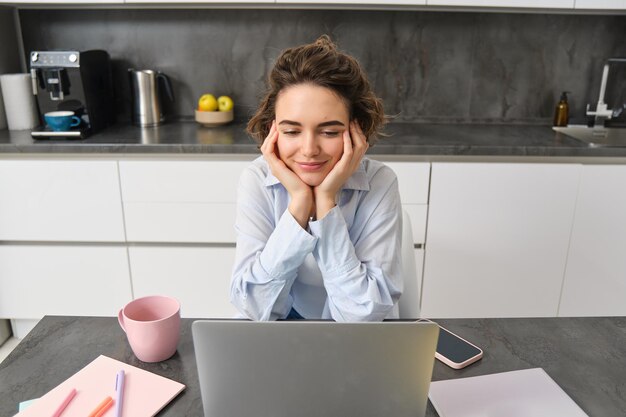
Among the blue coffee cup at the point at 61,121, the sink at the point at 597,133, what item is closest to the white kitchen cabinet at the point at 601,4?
the sink at the point at 597,133

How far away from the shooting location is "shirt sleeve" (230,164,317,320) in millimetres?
1109

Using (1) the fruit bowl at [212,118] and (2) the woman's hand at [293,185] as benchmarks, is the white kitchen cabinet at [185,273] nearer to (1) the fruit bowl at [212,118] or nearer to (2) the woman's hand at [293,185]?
(1) the fruit bowl at [212,118]

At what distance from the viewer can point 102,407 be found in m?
0.81

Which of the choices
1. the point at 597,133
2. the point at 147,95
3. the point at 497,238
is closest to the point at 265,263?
the point at 497,238

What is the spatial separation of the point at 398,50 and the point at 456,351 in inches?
81.3

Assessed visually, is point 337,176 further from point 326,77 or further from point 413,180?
point 413,180

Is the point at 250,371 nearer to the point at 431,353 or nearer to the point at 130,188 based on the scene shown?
the point at 431,353

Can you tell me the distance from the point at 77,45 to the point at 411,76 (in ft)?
5.44

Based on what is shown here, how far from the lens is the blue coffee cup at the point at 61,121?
228cm

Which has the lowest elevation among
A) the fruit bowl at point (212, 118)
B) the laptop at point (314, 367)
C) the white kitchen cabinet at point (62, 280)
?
the white kitchen cabinet at point (62, 280)

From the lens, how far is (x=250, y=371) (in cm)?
70

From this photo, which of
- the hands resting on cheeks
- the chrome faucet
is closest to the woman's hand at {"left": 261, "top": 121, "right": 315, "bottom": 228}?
the hands resting on cheeks

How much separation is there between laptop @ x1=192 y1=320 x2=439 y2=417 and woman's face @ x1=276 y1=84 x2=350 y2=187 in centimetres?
54

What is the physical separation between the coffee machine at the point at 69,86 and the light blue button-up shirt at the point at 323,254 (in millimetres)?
1346
